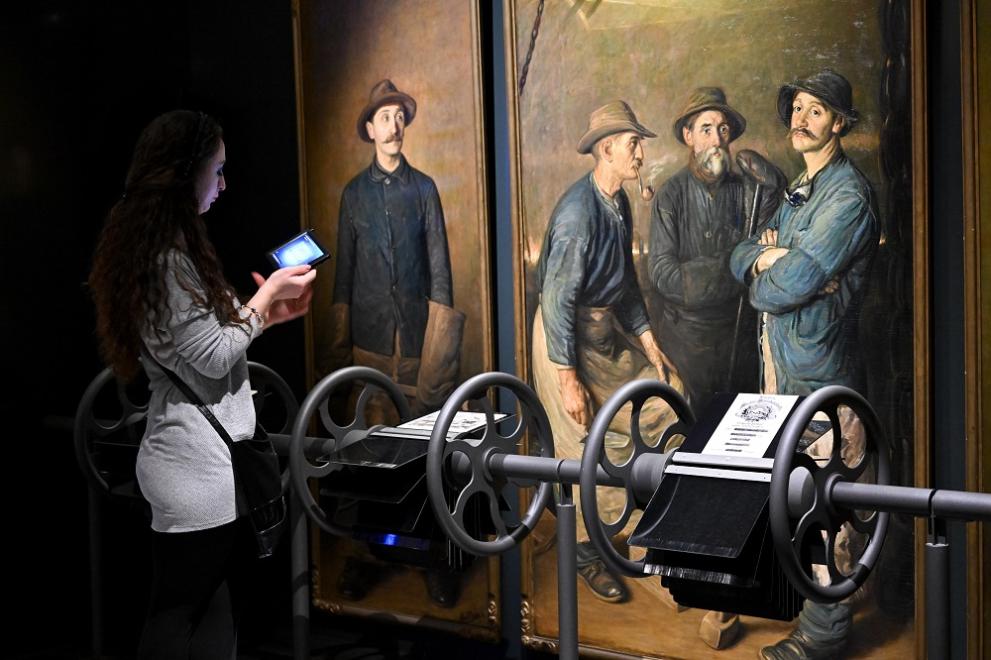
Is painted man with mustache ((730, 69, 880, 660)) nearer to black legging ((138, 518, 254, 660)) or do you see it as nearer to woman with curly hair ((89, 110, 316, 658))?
woman with curly hair ((89, 110, 316, 658))

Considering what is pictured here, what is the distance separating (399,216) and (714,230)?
123 cm

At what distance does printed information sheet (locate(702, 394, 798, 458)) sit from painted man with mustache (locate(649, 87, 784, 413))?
0.86 m

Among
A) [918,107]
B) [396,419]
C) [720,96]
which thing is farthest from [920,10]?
[396,419]

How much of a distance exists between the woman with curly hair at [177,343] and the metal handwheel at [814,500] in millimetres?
1257

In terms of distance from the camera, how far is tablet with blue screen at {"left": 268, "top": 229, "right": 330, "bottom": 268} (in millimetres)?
3064

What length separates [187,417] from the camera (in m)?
2.64

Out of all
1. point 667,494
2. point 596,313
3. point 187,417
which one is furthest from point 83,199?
point 667,494

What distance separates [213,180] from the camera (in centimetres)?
275

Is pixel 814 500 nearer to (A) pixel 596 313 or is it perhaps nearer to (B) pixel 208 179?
(A) pixel 596 313

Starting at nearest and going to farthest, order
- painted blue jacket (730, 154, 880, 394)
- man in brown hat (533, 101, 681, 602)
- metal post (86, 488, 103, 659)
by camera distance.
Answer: painted blue jacket (730, 154, 880, 394)
man in brown hat (533, 101, 681, 602)
metal post (86, 488, 103, 659)

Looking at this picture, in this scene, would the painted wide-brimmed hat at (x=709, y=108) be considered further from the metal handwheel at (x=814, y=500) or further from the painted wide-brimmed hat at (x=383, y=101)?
the metal handwheel at (x=814, y=500)

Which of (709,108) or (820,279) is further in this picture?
(709,108)

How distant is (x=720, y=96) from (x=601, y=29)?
48 centimetres

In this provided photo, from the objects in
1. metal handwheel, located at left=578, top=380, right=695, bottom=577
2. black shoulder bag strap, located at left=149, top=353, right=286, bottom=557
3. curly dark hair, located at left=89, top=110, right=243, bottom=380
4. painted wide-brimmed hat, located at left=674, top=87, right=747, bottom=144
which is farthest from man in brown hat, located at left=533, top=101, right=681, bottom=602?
curly dark hair, located at left=89, top=110, right=243, bottom=380
